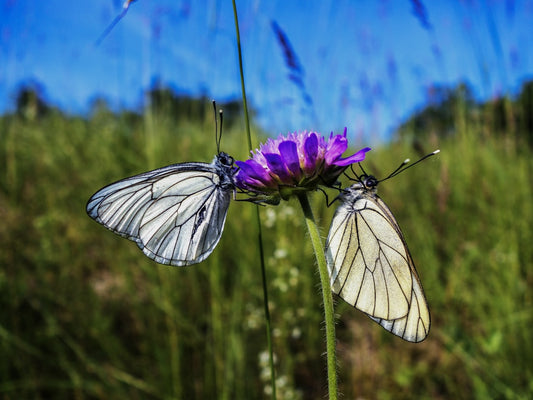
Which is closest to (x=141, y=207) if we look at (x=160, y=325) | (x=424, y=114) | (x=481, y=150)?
(x=160, y=325)

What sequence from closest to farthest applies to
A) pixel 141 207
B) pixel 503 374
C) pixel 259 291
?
pixel 141 207
pixel 503 374
pixel 259 291

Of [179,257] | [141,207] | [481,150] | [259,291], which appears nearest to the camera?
[179,257]

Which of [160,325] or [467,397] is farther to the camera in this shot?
[160,325]

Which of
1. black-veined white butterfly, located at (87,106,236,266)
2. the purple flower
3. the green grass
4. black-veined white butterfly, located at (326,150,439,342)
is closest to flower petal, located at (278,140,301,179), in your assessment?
the purple flower

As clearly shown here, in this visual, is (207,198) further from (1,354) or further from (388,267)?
(1,354)

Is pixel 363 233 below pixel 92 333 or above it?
above

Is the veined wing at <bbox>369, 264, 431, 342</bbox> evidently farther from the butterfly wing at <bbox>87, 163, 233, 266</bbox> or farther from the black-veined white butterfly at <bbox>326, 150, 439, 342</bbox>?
the butterfly wing at <bbox>87, 163, 233, 266</bbox>

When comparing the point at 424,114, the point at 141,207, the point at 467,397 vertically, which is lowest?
the point at 467,397
